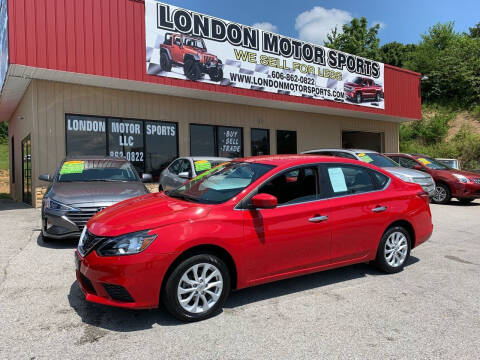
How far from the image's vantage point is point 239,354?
2.81 m

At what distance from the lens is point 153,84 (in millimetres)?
11453

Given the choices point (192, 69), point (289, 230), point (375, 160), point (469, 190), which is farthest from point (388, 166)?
point (289, 230)

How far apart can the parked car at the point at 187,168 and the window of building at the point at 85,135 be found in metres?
2.72

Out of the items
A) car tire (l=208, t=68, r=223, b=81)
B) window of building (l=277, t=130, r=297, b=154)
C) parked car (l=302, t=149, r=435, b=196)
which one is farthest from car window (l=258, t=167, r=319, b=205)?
window of building (l=277, t=130, r=297, b=154)

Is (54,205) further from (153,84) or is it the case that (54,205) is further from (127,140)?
(127,140)

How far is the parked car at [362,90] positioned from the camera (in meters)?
16.5

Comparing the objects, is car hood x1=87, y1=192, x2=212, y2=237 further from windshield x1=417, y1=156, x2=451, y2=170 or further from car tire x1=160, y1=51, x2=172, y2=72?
windshield x1=417, y1=156, x2=451, y2=170

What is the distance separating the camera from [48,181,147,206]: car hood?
19.3 feet

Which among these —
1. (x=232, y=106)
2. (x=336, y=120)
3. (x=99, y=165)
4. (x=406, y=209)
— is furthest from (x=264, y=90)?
(x=406, y=209)

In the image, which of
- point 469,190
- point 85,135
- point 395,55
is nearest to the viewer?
point 469,190

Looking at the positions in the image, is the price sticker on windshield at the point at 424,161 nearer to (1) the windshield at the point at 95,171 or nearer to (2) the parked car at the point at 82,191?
(2) the parked car at the point at 82,191

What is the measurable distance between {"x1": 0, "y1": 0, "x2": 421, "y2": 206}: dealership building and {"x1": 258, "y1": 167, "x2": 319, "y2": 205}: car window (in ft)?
27.4

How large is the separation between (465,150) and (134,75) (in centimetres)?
2318

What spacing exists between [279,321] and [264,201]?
111 centimetres
